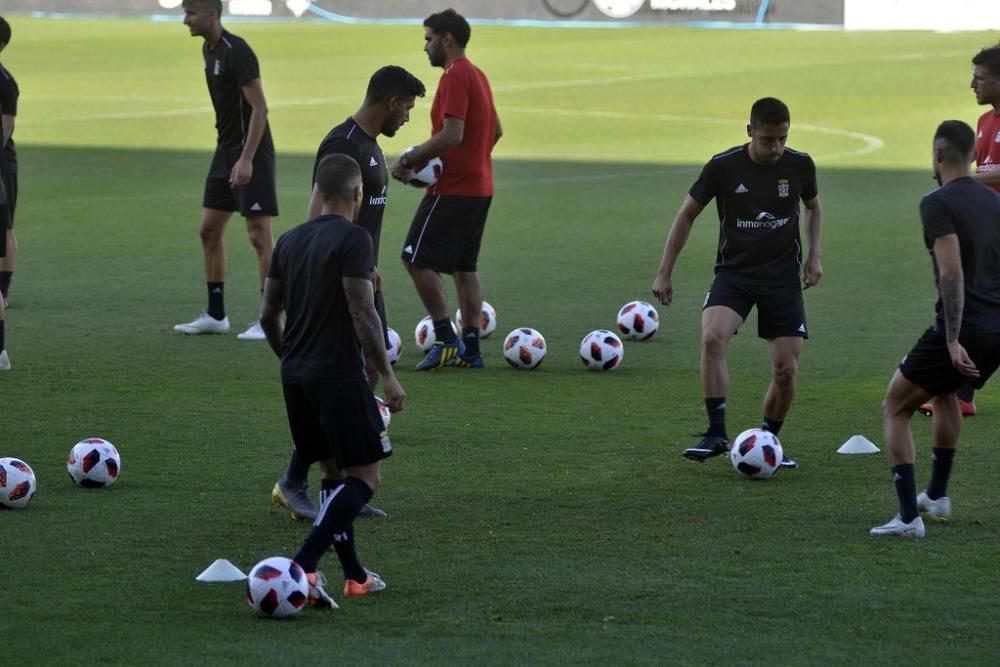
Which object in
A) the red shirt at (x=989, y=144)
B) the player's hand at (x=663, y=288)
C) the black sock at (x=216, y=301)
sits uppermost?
the red shirt at (x=989, y=144)

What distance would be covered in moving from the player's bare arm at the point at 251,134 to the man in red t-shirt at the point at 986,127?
523 centimetres

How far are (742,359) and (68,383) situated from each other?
15.7 feet

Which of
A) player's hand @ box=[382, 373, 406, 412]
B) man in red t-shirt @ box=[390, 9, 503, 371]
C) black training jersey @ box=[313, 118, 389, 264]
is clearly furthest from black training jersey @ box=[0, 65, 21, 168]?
player's hand @ box=[382, 373, 406, 412]

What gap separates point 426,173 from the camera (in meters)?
12.2

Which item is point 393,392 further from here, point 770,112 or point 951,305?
point 770,112

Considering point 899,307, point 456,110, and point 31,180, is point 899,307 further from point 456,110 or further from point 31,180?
point 31,180

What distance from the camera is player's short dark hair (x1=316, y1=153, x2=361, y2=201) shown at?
6891 mm

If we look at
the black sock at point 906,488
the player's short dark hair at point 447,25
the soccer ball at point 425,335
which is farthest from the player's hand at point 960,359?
the soccer ball at point 425,335

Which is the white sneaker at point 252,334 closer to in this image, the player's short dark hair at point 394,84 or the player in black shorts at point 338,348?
the player's short dark hair at point 394,84

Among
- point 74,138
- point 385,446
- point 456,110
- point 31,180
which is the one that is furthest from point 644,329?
point 74,138

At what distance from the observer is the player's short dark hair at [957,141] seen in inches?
299

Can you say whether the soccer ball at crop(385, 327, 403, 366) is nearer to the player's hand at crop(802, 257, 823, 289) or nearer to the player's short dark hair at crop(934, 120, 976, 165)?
the player's hand at crop(802, 257, 823, 289)

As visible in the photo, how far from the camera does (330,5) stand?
52.6 meters

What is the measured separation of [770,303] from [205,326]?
5.62m
